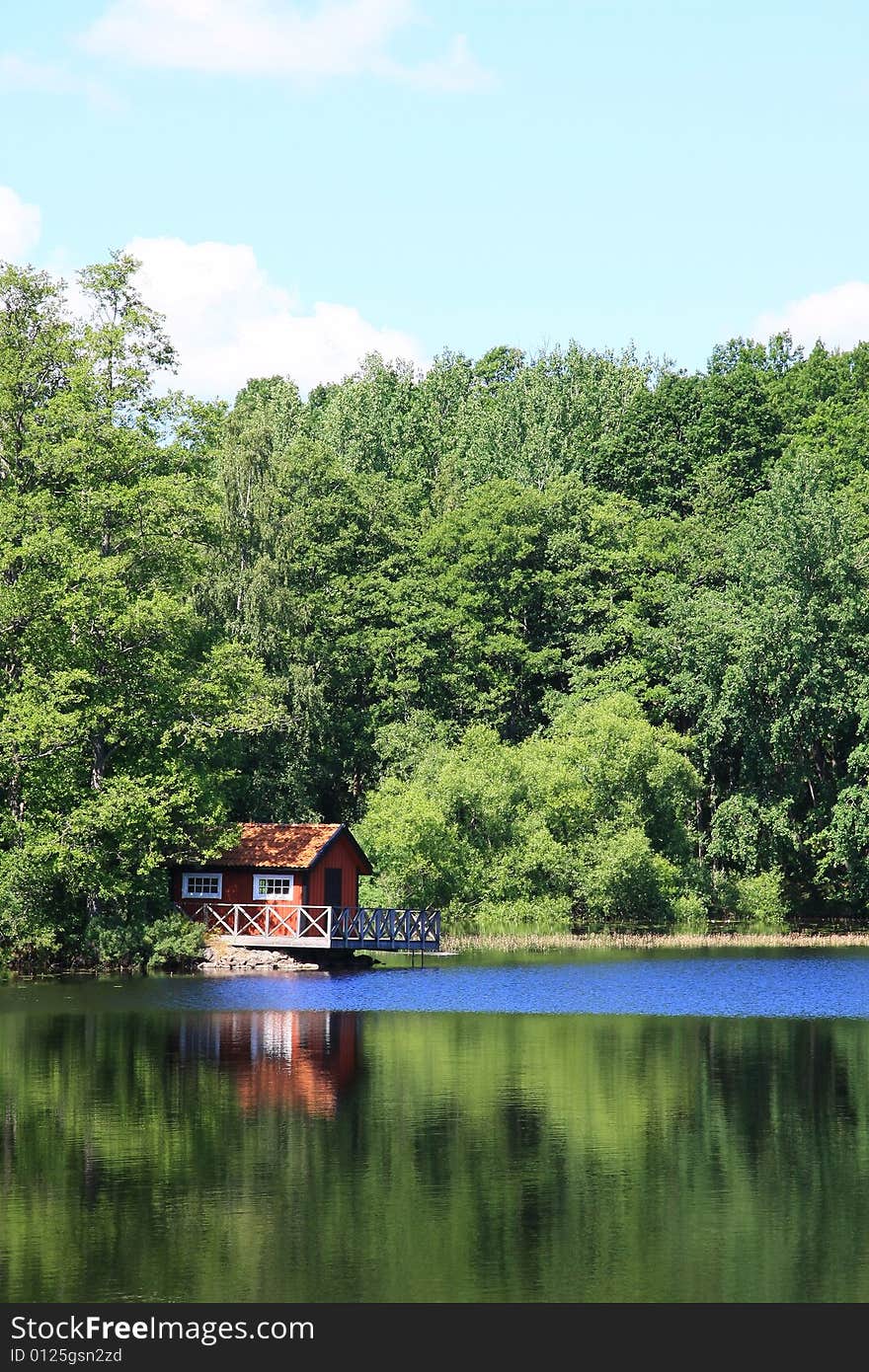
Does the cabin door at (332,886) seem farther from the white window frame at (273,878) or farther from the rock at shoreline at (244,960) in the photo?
the rock at shoreline at (244,960)

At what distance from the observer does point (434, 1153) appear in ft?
65.2

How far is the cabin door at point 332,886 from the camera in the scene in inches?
2048

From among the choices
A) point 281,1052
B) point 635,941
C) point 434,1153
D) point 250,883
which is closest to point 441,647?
point 635,941

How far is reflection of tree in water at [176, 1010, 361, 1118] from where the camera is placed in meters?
24.1

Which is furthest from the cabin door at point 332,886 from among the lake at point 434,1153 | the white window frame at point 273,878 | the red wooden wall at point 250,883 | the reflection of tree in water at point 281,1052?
the reflection of tree in water at point 281,1052

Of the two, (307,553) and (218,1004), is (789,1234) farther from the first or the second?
(307,553)

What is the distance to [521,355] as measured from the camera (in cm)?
11650

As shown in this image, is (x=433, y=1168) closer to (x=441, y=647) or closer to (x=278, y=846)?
(x=278, y=846)

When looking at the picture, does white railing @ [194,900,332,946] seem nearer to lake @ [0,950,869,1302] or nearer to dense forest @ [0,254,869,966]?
dense forest @ [0,254,869,966]

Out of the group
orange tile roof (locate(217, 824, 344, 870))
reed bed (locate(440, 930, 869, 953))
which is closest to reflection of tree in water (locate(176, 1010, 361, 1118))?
orange tile roof (locate(217, 824, 344, 870))

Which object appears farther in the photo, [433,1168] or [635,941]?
[635,941]

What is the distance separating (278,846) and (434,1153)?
32.7 metres

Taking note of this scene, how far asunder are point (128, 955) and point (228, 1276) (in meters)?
32.4
